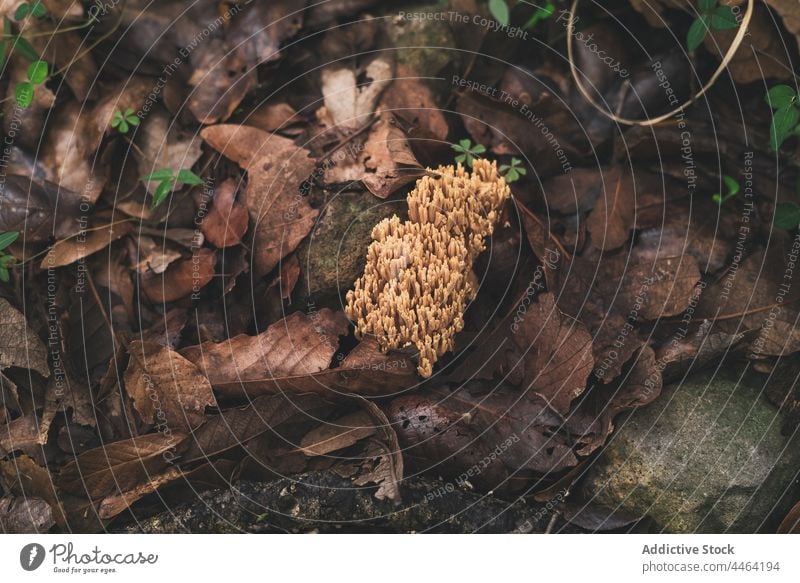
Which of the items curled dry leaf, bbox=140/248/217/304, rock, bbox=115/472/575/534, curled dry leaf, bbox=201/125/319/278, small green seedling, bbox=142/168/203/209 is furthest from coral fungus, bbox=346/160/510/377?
small green seedling, bbox=142/168/203/209

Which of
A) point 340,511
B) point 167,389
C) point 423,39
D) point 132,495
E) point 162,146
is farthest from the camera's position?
point 423,39

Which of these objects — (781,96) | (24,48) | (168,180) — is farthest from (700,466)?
(24,48)

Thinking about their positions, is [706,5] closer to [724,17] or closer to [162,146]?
[724,17]

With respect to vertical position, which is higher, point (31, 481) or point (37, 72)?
point (37, 72)

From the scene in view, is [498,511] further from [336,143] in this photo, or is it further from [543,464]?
[336,143]

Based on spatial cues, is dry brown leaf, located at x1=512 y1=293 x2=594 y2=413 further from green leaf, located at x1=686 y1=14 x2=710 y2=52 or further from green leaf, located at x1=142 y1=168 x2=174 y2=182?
green leaf, located at x1=142 y1=168 x2=174 y2=182

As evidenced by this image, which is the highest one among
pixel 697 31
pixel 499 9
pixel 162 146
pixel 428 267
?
pixel 499 9
